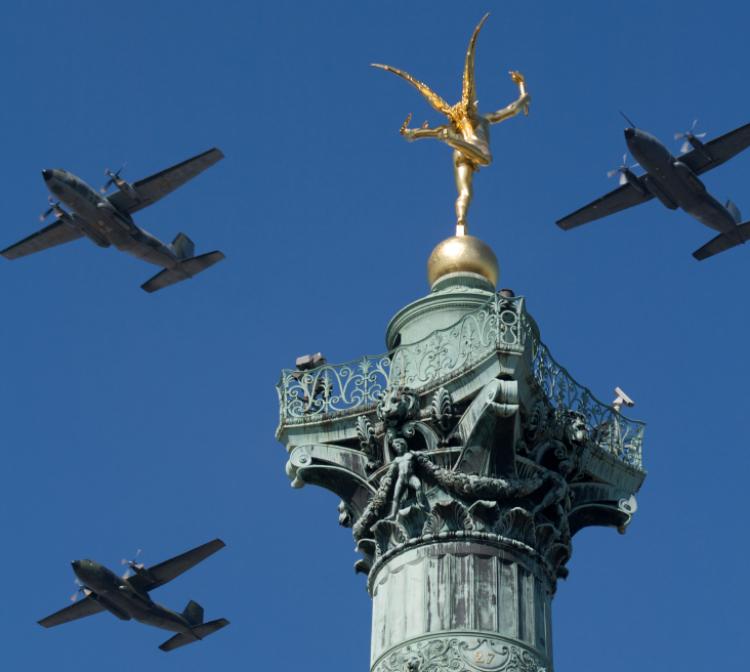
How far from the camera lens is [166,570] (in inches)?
2032

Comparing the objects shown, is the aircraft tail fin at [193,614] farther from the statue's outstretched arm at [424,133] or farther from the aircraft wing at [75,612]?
the statue's outstretched arm at [424,133]

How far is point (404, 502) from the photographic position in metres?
32.7

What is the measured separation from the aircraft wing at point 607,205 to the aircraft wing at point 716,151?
6.01ft

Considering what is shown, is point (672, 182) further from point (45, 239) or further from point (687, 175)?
point (45, 239)

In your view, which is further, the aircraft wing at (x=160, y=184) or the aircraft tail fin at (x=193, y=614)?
the aircraft wing at (x=160, y=184)

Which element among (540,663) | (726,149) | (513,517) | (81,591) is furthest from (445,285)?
(81,591)

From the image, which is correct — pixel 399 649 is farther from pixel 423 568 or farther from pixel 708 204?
pixel 708 204

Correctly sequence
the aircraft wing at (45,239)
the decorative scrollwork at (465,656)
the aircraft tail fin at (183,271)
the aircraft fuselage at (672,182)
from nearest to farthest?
1. the decorative scrollwork at (465,656)
2. the aircraft fuselage at (672,182)
3. the aircraft wing at (45,239)
4. the aircraft tail fin at (183,271)

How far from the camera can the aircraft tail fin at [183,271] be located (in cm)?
6009

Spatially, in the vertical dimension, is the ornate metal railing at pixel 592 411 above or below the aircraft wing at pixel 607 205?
below

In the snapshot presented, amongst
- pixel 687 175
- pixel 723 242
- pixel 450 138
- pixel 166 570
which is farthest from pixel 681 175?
pixel 166 570

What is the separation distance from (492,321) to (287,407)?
4324 mm

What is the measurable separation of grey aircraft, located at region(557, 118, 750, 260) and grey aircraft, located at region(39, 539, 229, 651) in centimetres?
1467

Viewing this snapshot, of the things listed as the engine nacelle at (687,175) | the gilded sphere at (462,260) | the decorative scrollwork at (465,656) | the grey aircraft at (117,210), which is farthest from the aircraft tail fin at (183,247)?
the decorative scrollwork at (465,656)
